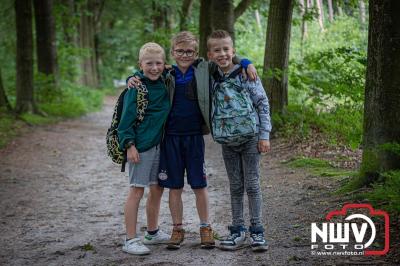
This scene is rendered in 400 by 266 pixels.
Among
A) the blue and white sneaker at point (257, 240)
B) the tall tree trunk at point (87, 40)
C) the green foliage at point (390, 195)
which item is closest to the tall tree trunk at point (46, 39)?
the tall tree trunk at point (87, 40)

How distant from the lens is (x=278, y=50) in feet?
38.8

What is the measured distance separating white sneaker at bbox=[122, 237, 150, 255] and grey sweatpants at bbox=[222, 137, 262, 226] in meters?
0.88

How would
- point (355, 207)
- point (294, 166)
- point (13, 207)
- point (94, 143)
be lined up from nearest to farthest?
1. point (355, 207)
2. point (13, 207)
3. point (294, 166)
4. point (94, 143)

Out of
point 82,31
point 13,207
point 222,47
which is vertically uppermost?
point 82,31

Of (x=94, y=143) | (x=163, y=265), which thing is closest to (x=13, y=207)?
(x=163, y=265)

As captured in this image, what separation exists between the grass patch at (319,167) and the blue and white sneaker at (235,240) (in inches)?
107

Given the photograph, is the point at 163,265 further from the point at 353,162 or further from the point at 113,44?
the point at 113,44

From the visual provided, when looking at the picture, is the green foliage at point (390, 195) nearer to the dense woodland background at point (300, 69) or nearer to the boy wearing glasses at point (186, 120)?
the dense woodland background at point (300, 69)

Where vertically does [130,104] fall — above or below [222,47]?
below

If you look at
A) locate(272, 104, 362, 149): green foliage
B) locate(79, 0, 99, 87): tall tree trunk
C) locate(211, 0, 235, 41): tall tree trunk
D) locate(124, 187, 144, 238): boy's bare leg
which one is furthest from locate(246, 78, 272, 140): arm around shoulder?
locate(79, 0, 99, 87): tall tree trunk

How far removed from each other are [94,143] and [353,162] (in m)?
7.67

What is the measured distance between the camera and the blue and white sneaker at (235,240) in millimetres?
5352

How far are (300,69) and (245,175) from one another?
21.6 feet

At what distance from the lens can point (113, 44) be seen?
46781mm
